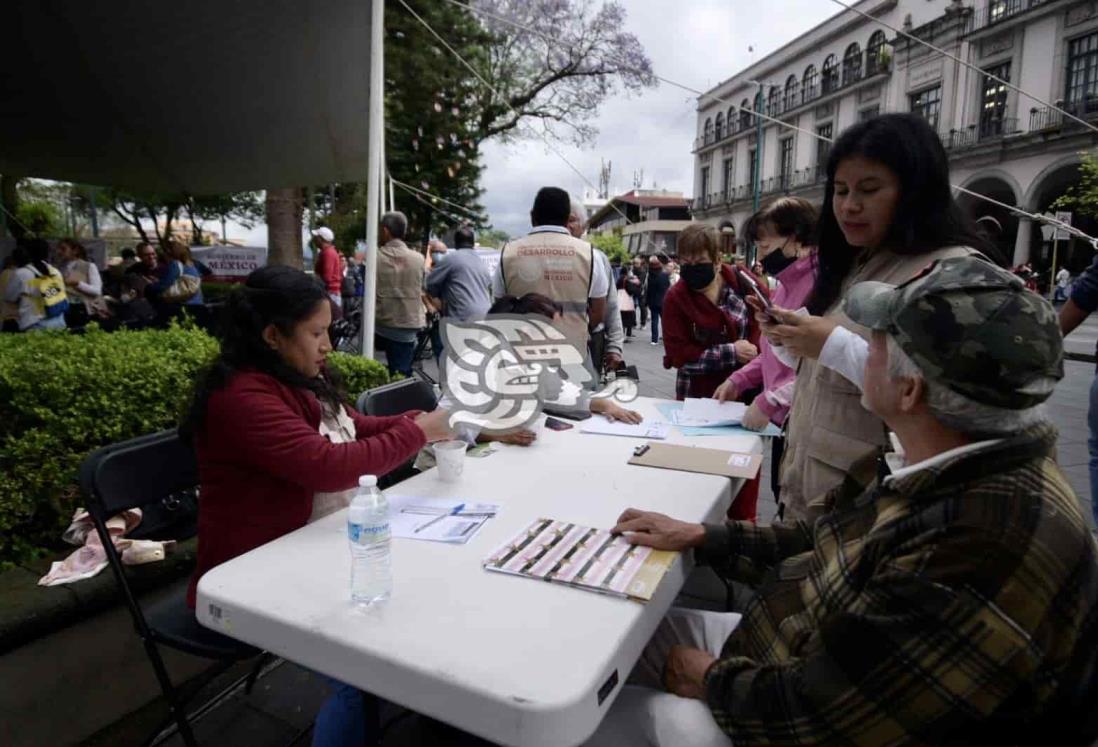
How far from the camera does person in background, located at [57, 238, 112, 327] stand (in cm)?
720

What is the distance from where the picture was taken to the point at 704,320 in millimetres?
3203

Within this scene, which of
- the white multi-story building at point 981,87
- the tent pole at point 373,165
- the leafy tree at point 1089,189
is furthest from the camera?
the white multi-story building at point 981,87

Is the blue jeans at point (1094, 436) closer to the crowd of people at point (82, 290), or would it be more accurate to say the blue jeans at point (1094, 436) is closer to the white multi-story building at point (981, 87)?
the crowd of people at point (82, 290)

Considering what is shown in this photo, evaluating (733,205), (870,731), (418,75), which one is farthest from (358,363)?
(733,205)

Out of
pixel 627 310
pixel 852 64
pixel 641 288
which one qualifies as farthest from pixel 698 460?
pixel 852 64

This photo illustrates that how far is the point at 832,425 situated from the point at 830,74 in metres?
37.1

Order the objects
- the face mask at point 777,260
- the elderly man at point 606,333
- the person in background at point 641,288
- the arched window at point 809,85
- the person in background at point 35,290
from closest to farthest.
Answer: the face mask at point 777,260, the elderly man at point 606,333, the person in background at point 35,290, the person in background at point 641,288, the arched window at point 809,85

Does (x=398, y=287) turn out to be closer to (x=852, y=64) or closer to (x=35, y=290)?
(x=35, y=290)

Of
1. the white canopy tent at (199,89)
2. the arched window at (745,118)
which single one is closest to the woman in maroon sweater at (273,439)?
the white canopy tent at (199,89)

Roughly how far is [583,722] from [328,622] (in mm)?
460

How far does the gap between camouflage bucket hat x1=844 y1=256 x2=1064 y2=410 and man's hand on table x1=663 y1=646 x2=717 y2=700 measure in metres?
0.68

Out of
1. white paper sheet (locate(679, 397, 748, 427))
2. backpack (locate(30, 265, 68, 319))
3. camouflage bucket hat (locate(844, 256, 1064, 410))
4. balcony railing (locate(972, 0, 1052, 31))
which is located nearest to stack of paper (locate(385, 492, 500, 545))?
camouflage bucket hat (locate(844, 256, 1064, 410))

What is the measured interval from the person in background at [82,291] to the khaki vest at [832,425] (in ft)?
26.5

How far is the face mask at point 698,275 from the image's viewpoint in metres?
3.15
